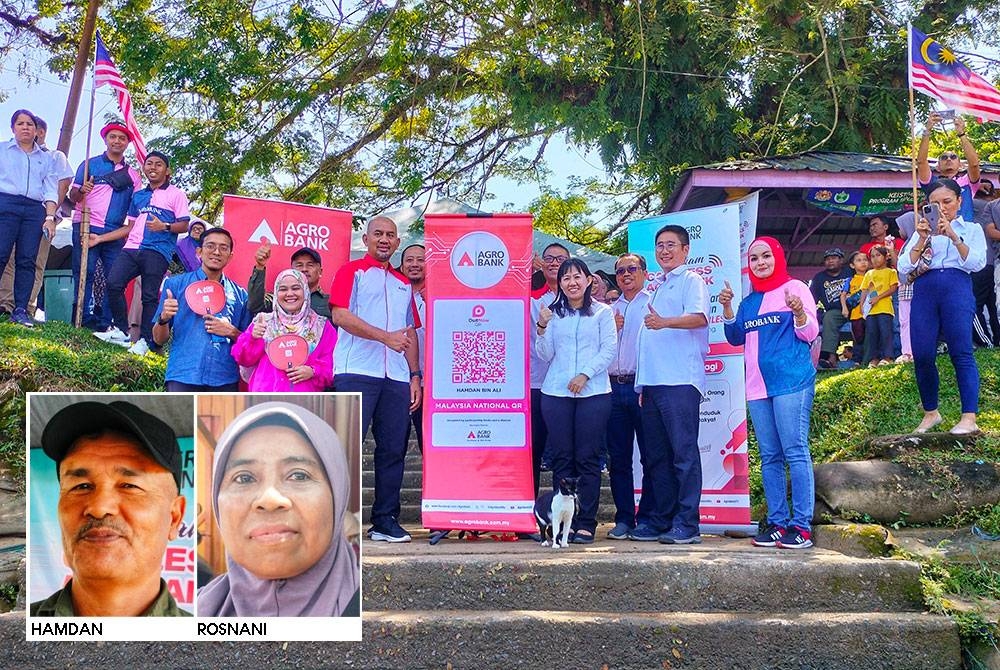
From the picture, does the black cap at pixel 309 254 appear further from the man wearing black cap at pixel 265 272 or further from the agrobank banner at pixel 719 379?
the agrobank banner at pixel 719 379

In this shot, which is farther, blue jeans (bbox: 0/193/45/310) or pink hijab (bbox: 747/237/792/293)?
blue jeans (bbox: 0/193/45/310)

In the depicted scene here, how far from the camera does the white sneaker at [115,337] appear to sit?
27.7ft

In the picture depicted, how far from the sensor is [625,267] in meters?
6.14

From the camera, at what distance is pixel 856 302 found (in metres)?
9.56

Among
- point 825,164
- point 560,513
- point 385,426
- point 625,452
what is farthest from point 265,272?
point 825,164

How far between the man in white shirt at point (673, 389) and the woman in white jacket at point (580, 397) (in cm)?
28

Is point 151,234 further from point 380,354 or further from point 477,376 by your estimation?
point 477,376

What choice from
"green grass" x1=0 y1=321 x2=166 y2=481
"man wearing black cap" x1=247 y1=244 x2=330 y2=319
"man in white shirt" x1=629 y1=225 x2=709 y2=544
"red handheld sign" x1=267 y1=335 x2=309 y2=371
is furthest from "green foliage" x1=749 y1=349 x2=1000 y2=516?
"green grass" x1=0 y1=321 x2=166 y2=481

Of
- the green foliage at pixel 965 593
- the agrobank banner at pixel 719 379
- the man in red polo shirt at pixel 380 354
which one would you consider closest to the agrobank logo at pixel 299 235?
the man in red polo shirt at pixel 380 354

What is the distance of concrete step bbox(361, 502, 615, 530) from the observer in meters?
6.38

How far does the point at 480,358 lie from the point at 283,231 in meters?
2.17

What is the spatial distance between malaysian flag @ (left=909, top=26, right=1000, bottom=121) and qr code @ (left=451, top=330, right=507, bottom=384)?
4420 millimetres

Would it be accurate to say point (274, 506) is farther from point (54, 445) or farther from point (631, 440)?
point (631, 440)

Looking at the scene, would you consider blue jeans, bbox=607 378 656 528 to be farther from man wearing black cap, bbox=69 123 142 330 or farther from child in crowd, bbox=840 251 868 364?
man wearing black cap, bbox=69 123 142 330
